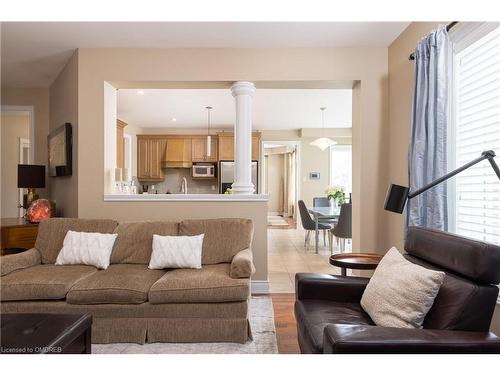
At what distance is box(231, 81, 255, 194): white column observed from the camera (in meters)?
3.56

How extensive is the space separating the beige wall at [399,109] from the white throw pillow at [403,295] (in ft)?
4.56

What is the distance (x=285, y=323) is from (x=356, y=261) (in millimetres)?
821

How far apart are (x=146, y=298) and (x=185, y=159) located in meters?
5.79

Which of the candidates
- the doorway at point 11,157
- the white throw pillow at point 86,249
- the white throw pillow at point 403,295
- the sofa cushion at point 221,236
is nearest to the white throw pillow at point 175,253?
the sofa cushion at point 221,236

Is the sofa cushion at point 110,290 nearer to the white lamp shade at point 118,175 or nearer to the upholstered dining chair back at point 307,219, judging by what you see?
the white lamp shade at point 118,175

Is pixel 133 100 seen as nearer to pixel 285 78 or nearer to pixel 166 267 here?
pixel 285 78

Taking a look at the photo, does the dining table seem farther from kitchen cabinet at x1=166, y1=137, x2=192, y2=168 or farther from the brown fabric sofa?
kitchen cabinet at x1=166, y1=137, x2=192, y2=168

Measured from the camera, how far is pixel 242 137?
364 centimetres

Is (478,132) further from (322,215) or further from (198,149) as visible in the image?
(198,149)

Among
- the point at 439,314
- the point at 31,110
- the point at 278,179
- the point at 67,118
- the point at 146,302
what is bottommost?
the point at 146,302

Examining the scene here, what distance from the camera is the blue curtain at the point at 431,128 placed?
2250mm

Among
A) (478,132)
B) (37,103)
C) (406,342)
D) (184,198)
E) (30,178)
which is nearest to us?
(406,342)

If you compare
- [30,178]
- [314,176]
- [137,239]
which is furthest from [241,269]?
[314,176]

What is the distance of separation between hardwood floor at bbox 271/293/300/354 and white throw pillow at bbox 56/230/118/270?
5.03 feet
